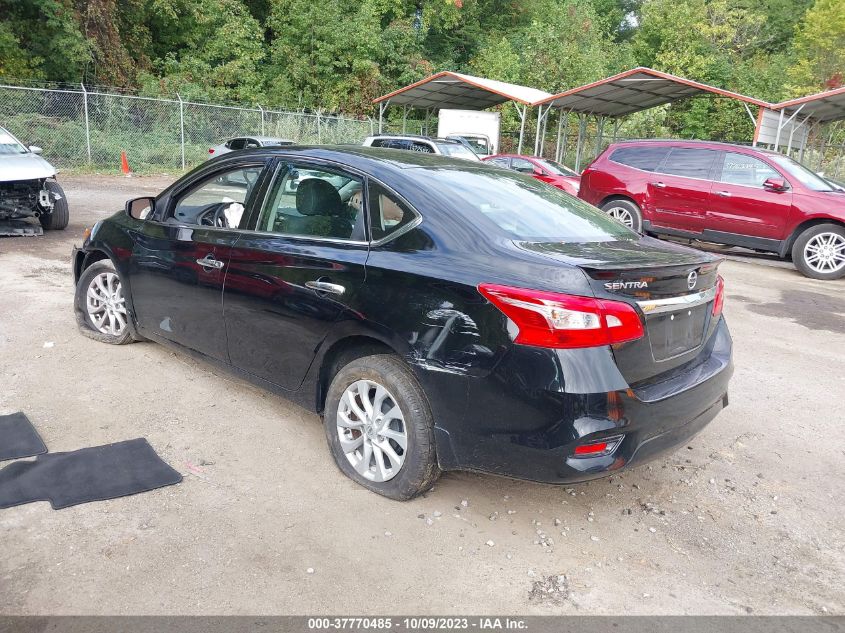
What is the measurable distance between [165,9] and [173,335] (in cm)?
2791

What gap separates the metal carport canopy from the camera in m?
20.3

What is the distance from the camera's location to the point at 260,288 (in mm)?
3732

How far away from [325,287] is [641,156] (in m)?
9.61

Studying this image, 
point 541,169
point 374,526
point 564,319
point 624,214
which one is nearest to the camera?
point 564,319

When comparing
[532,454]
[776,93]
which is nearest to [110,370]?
[532,454]

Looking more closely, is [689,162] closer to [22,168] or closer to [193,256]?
[193,256]

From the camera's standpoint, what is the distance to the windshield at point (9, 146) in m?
9.67

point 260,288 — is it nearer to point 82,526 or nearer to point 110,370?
point 82,526

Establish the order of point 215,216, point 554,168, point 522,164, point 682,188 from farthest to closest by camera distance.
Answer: point 554,168, point 522,164, point 682,188, point 215,216

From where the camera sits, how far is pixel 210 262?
4055mm

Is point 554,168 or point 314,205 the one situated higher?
point 554,168

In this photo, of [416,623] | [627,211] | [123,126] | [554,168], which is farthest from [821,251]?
[123,126]

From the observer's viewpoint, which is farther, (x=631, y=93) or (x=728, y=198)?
(x=631, y=93)

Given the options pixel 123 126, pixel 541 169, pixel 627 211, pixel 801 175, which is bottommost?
pixel 627 211
